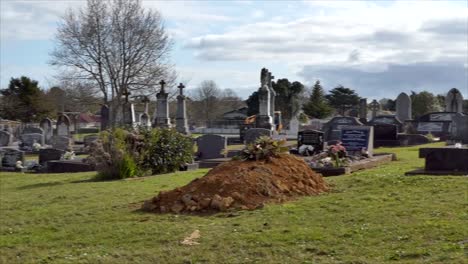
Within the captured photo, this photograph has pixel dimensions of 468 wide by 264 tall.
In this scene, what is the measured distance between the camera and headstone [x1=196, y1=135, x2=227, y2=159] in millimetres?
23625

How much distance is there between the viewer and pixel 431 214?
8656 millimetres

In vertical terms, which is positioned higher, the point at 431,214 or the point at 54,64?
the point at 54,64

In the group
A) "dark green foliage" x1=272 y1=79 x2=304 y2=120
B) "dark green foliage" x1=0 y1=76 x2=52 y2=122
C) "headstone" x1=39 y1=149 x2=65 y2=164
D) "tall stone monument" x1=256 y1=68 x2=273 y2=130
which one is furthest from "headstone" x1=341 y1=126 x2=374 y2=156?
"dark green foliage" x1=0 y1=76 x2=52 y2=122

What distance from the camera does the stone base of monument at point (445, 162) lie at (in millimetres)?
13195

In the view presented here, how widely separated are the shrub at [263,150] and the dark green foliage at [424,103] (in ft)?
211

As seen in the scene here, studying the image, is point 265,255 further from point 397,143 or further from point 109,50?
point 109,50

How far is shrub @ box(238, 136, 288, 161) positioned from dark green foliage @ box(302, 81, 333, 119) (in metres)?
63.9

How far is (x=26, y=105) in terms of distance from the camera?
3002 inches

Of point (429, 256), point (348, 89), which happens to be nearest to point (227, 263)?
point (429, 256)

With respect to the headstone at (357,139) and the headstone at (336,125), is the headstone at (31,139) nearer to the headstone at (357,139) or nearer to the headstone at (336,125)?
the headstone at (336,125)

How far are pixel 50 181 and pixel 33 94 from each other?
62.8 m

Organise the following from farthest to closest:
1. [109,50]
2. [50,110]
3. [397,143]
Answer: [50,110] → [109,50] → [397,143]

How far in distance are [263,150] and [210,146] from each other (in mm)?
11742

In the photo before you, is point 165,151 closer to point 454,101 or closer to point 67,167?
point 67,167
